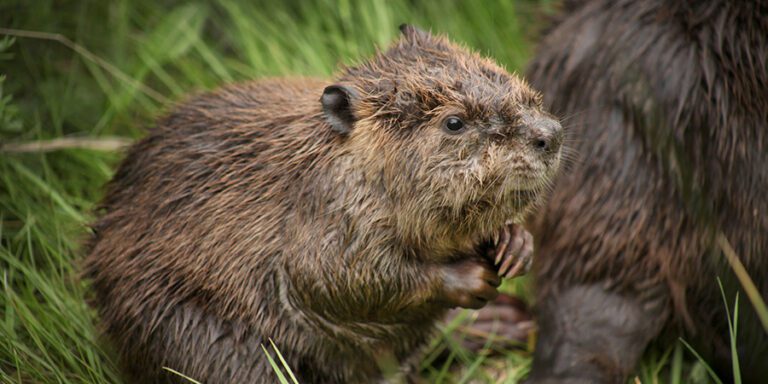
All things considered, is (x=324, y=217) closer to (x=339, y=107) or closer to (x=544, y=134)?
(x=339, y=107)

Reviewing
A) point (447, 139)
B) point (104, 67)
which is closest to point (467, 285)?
point (447, 139)

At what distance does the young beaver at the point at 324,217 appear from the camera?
8.36 ft

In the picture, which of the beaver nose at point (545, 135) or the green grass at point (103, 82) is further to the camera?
the green grass at point (103, 82)

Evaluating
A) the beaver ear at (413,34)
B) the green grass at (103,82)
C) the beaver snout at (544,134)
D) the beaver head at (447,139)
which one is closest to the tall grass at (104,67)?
the green grass at (103,82)

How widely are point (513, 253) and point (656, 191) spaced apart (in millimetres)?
532

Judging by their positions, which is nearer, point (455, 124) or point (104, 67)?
point (455, 124)

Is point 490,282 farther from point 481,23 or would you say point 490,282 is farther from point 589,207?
point 481,23

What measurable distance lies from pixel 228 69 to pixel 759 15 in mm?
2318

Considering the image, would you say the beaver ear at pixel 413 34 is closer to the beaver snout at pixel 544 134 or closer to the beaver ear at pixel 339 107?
Answer: the beaver ear at pixel 339 107

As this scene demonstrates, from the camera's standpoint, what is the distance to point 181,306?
2775 millimetres

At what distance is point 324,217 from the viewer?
266 centimetres

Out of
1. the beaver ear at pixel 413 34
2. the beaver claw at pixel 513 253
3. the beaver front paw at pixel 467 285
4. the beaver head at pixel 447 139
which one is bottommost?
the beaver front paw at pixel 467 285

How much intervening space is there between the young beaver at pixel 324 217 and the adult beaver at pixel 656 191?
0.43 meters

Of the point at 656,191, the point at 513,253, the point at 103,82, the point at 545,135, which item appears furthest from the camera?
the point at 103,82
